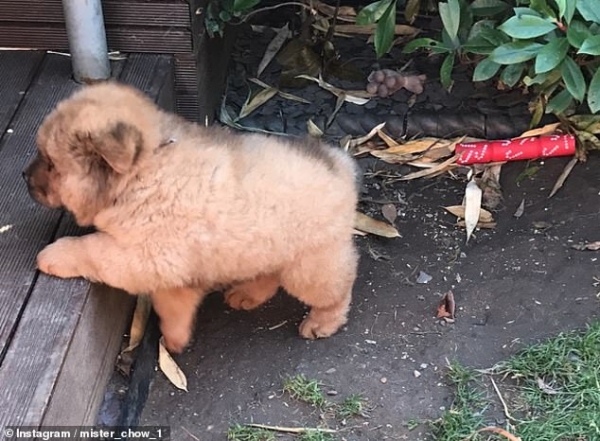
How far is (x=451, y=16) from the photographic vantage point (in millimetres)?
4129

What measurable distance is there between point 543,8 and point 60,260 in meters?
2.05

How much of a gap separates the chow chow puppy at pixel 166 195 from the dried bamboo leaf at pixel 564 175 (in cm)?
150

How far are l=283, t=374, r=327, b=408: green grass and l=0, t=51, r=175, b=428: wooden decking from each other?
2.13ft

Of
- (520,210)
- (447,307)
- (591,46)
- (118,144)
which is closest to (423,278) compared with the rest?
(447,307)

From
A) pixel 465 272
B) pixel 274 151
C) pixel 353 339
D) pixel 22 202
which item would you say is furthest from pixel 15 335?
pixel 465 272

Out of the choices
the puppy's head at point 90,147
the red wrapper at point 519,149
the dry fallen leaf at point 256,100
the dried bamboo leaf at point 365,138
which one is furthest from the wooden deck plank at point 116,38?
the red wrapper at point 519,149

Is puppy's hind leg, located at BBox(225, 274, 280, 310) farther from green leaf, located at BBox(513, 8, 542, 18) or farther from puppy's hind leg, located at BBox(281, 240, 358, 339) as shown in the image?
green leaf, located at BBox(513, 8, 542, 18)

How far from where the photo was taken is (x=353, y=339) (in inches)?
151

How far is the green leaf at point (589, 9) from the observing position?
3.76 m

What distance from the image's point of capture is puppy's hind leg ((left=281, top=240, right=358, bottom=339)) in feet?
11.4

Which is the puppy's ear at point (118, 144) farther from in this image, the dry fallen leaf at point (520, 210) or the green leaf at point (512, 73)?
the dry fallen leaf at point (520, 210)

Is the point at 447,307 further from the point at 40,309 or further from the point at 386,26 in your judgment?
the point at 40,309

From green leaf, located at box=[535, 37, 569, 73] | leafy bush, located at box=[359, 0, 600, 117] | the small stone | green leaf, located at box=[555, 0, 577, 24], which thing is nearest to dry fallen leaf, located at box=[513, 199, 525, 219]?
leafy bush, located at box=[359, 0, 600, 117]

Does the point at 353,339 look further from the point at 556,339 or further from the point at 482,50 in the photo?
the point at 482,50
